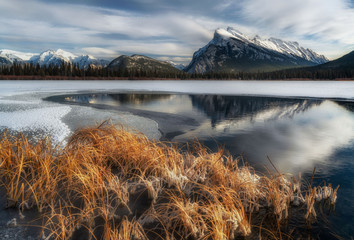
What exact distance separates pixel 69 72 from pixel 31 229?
16639cm

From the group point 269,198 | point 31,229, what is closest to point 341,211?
point 269,198

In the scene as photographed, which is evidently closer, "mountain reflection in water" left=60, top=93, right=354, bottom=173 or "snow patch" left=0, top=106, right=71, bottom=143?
"mountain reflection in water" left=60, top=93, right=354, bottom=173

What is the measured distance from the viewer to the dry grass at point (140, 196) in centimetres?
490

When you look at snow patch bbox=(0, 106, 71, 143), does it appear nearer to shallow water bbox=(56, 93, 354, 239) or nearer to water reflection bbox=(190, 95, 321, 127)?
shallow water bbox=(56, 93, 354, 239)

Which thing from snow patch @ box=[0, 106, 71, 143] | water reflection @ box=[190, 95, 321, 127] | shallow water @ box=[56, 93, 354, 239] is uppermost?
water reflection @ box=[190, 95, 321, 127]

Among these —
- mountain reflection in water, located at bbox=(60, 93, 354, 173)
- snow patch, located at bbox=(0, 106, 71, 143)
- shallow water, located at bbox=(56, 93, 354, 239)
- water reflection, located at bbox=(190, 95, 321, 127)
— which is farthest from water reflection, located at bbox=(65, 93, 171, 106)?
mountain reflection in water, located at bbox=(60, 93, 354, 173)

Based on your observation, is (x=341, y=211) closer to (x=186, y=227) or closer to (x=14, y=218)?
(x=186, y=227)

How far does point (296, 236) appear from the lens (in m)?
5.57

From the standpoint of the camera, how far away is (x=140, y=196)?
20.6 ft

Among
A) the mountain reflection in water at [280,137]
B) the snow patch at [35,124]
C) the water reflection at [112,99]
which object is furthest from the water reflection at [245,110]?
the snow patch at [35,124]

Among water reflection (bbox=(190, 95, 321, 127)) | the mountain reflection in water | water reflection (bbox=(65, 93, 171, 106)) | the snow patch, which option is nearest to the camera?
the mountain reflection in water

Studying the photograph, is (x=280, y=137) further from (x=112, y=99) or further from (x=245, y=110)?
(x=112, y=99)

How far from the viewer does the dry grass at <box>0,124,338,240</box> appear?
16.1 feet

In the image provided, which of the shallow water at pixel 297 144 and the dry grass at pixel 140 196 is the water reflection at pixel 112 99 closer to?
the shallow water at pixel 297 144
